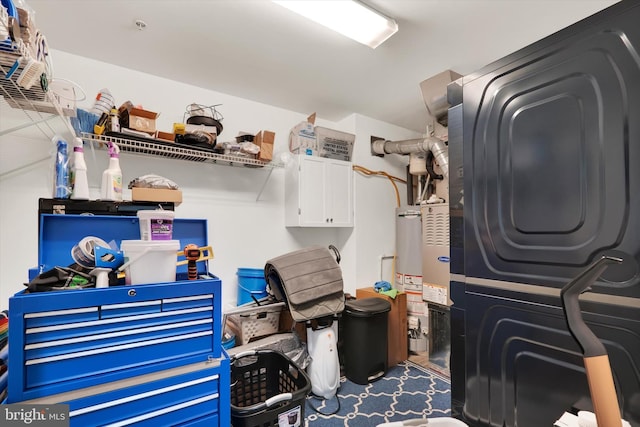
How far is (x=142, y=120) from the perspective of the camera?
201 cm

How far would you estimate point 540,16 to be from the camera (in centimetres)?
175

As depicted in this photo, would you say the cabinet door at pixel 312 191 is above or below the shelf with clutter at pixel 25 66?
below

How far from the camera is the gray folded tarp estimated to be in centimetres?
206

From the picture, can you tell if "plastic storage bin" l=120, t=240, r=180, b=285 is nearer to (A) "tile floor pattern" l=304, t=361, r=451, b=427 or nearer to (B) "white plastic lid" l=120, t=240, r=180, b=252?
(B) "white plastic lid" l=120, t=240, r=180, b=252

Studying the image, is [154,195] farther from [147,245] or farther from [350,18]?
[350,18]

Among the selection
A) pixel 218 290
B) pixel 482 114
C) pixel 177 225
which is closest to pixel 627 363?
pixel 482 114

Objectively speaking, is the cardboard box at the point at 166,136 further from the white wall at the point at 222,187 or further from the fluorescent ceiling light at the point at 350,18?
the fluorescent ceiling light at the point at 350,18

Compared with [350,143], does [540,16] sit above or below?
above

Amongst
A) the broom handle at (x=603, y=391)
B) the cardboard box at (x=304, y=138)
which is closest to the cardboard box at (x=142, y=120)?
the cardboard box at (x=304, y=138)

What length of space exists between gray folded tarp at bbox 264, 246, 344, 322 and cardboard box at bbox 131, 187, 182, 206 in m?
0.85

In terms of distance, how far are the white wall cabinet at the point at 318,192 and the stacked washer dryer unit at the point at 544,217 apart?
6.27 ft

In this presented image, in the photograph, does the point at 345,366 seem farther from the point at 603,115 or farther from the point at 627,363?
the point at 603,115

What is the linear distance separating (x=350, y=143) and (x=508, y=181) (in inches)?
96.6

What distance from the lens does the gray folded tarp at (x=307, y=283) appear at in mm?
2061
